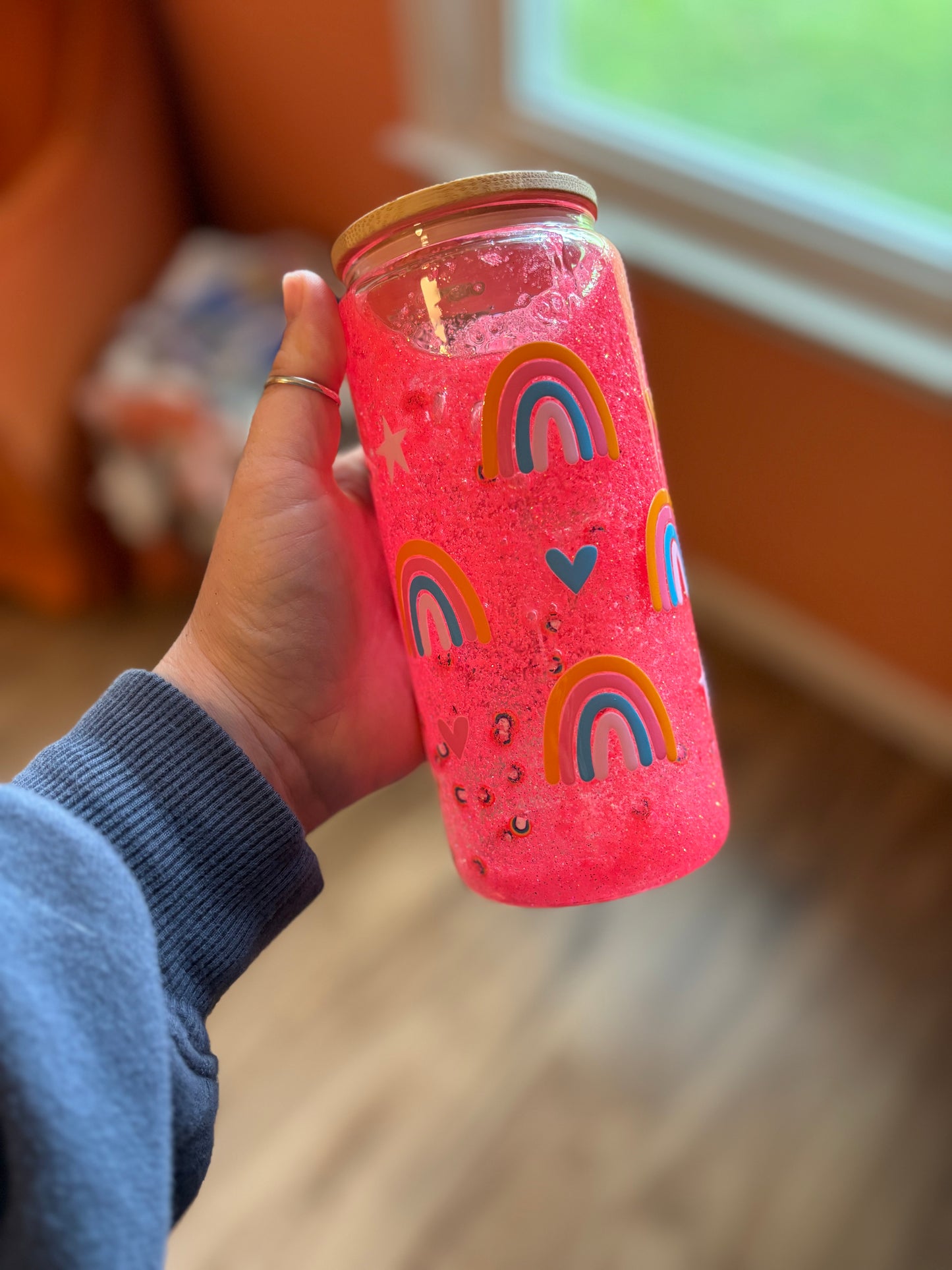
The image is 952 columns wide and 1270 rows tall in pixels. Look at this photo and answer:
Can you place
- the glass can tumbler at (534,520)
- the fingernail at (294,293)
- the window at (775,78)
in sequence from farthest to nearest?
the window at (775,78) → the fingernail at (294,293) → the glass can tumbler at (534,520)

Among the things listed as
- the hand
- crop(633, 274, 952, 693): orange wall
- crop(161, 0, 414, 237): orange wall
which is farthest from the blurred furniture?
the hand

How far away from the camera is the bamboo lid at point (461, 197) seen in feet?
1.95

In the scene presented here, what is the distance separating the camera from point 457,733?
0.68m

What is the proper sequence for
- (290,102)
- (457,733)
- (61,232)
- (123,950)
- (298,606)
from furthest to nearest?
(290,102), (61,232), (298,606), (457,733), (123,950)

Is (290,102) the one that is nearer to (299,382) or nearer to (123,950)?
Answer: (299,382)

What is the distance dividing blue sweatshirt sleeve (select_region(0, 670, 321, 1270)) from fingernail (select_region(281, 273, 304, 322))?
0.94 ft

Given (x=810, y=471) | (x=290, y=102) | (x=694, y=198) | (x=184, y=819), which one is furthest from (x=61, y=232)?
(x=184, y=819)

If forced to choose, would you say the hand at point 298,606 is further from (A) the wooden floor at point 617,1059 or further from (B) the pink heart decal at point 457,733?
(A) the wooden floor at point 617,1059

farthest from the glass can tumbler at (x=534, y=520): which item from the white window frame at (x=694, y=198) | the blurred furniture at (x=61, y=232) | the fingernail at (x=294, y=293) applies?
the blurred furniture at (x=61, y=232)

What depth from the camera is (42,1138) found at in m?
0.49

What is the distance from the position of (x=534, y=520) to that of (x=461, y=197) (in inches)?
7.5

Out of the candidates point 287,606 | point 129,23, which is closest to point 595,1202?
point 287,606

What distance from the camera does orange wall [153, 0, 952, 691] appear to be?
56.2 inches

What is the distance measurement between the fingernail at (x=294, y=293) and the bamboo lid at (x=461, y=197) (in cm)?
12
